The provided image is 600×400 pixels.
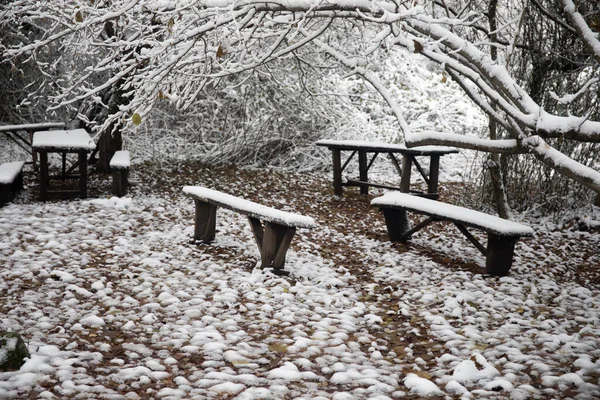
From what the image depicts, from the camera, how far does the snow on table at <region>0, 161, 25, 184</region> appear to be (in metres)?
7.30

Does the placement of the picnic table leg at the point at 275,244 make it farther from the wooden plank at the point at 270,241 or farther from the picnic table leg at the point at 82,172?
the picnic table leg at the point at 82,172

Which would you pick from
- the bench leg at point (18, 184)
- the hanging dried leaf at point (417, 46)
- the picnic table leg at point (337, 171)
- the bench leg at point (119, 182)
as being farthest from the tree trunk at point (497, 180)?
the bench leg at point (18, 184)

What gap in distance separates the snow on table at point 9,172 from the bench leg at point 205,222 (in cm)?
281

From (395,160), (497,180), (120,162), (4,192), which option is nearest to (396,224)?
(497,180)

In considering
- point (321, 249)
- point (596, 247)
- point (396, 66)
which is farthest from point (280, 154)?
point (596, 247)

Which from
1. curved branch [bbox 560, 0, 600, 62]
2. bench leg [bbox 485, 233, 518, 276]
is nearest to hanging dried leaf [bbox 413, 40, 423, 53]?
curved branch [bbox 560, 0, 600, 62]

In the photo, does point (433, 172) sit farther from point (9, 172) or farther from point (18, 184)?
point (18, 184)

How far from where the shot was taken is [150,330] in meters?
3.91

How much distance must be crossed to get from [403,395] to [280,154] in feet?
29.5

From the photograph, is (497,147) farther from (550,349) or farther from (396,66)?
(396,66)

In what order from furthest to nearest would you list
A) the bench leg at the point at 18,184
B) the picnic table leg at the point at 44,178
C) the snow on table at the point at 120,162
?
the bench leg at the point at 18,184, the snow on table at the point at 120,162, the picnic table leg at the point at 44,178

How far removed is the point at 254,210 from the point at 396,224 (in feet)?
6.77

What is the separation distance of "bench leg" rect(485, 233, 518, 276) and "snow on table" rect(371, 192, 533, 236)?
123 mm

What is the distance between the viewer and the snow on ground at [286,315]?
3207 mm
